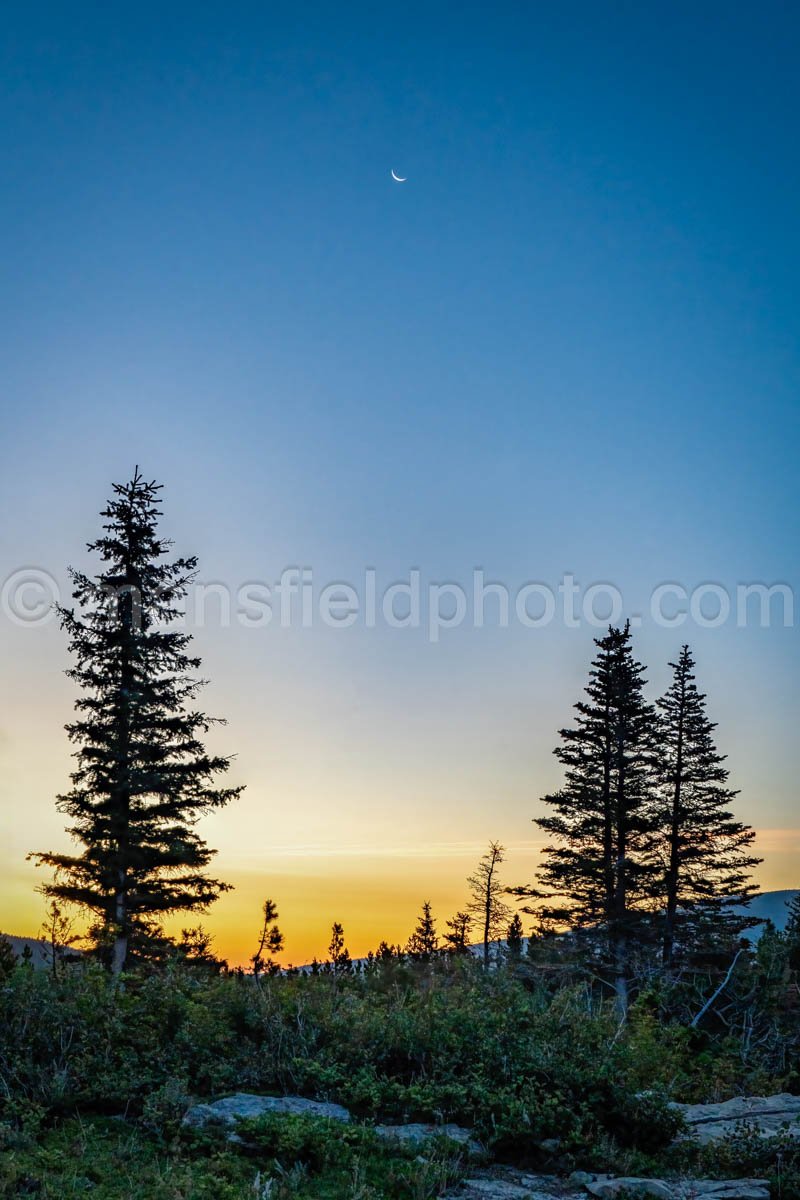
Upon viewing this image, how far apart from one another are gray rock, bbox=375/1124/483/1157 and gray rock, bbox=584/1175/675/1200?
0.84m

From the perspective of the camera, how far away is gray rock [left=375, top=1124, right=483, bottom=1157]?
6.39m

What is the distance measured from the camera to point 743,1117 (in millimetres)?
7934

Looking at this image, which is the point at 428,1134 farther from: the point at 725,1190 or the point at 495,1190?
the point at 725,1190

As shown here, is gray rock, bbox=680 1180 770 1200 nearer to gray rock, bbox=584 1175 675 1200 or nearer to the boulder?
gray rock, bbox=584 1175 675 1200

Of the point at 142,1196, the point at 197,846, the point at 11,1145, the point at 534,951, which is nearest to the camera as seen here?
the point at 142,1196

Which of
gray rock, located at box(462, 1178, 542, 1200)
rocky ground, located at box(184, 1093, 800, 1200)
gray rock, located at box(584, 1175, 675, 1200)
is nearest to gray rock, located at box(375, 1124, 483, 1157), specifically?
rocky ground, located at box(184, 1093, 800, 1200)

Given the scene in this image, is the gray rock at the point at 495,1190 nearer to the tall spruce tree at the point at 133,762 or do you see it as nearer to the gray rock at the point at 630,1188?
the gray rock at the point at 630,1188

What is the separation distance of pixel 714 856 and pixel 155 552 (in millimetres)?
24206

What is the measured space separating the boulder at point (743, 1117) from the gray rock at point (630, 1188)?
134 cm

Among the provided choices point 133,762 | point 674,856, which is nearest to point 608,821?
point 674,856

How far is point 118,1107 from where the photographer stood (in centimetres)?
673

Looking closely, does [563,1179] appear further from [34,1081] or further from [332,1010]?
[34,1081]

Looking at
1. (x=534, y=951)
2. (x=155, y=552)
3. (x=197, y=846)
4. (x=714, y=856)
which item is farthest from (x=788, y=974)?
(x=155, y=552)

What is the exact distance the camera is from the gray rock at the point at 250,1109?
21.0 ft
